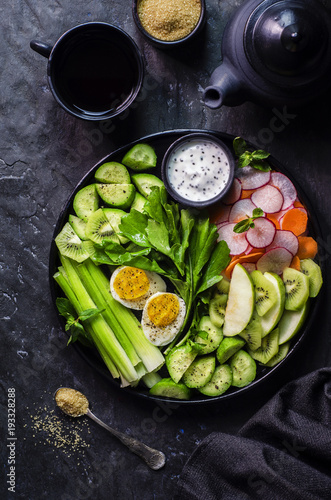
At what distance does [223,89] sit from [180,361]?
41.2 inches

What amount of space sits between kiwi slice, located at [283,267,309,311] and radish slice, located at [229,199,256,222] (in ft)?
0.89

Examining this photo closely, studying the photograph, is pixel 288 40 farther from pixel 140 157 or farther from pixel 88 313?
pixel 88 313

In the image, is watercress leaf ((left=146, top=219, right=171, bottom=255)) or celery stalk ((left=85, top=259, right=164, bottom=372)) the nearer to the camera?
watercress leaf ((left=146, top=219, right=171, bottom=255))

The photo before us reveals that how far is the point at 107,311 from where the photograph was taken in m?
2.15

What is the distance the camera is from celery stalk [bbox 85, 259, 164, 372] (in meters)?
2.13

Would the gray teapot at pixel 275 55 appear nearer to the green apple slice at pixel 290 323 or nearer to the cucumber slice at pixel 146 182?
the cucumber slice at pixel 146 182

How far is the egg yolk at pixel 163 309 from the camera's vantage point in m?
2.08

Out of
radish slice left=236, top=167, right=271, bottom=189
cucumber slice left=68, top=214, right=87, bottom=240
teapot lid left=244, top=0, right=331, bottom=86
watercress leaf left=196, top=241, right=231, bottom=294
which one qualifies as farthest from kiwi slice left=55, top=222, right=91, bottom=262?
teapot lid left=244, top=0, right=331, bottom=86

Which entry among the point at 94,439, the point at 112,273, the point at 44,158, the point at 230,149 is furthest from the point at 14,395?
the point at 230,149

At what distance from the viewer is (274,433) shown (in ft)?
6.74

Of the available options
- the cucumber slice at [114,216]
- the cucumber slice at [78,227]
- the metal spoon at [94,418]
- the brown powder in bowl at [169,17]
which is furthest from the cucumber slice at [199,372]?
the brown powder in bowl at [169,17]

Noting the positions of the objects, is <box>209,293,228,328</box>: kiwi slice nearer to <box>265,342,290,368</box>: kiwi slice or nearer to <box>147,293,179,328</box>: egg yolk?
<box>147,293,179,328</box>: egg yolk

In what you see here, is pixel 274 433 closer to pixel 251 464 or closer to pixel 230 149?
pixel 251 464

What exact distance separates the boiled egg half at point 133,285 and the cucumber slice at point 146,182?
321 mm
